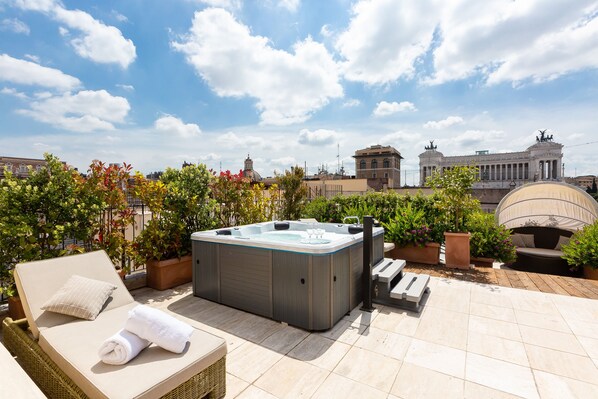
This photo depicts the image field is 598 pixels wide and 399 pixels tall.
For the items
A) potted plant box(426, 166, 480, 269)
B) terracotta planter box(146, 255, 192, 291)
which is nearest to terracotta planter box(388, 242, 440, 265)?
potted plant box(426, 166, 480, 269)

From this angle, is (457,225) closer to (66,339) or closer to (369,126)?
(66,339)

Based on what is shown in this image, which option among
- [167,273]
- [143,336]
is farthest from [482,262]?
[143,336]

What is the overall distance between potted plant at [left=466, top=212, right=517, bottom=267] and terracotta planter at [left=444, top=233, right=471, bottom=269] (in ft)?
1.75

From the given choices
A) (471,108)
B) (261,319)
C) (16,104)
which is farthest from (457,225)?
(16,104)

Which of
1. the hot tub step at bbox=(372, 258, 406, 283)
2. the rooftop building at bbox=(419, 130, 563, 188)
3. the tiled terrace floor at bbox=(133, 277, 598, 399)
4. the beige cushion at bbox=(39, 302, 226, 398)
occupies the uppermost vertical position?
the rooftop building at bbox=(419, 130, 563, 188)

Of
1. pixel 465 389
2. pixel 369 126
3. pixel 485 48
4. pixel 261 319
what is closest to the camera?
pixel 465 389

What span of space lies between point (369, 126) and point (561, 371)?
11527 mm

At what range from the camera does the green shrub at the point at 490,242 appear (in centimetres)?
547

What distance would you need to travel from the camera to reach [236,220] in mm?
5445

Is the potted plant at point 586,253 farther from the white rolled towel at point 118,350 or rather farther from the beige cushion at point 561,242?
the white rolled towel at point 118,350

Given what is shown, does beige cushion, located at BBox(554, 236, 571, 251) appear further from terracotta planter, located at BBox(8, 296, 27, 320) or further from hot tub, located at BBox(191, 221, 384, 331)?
terracotta planter, located at BBox(8, 296, 27, 320)

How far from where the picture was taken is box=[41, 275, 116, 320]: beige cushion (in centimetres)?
215

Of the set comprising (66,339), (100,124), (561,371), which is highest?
(100,124)

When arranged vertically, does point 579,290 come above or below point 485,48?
below
